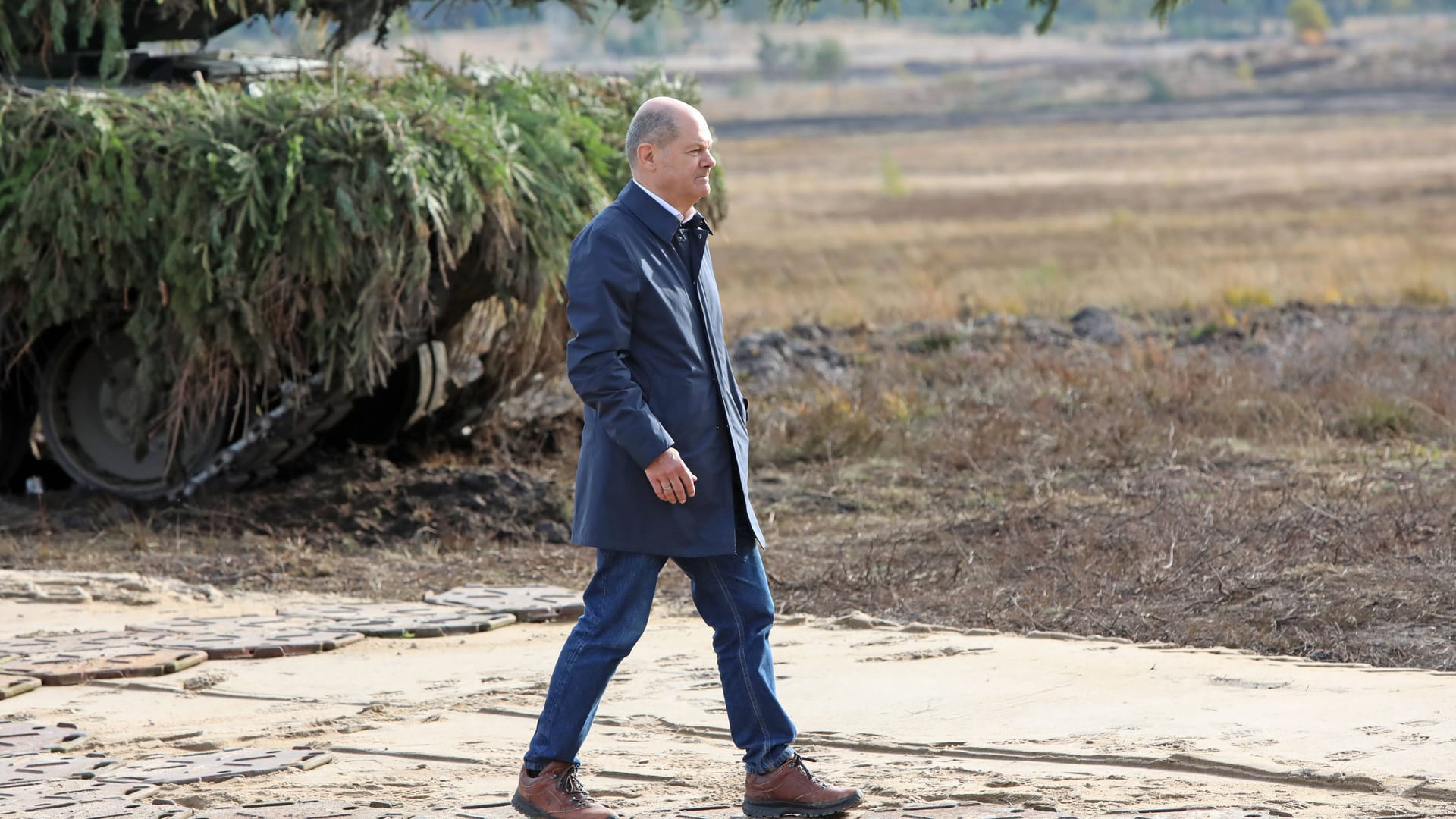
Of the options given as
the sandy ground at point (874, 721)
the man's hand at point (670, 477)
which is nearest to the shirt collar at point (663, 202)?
the man's hand at point (670, 477)

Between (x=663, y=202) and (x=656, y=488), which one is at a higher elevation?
(x=663, y=202)

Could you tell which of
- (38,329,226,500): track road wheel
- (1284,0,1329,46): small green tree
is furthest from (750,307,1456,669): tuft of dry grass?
(1284,0,1329,46): small green tree

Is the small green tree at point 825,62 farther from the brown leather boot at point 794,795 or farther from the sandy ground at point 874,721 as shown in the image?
the brown leather boot at point 794,795

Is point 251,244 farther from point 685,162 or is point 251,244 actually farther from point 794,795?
point 794,795

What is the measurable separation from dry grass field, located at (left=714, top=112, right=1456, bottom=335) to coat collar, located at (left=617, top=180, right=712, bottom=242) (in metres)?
5.39

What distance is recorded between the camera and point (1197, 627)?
6.61m

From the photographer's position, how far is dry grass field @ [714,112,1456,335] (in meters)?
20.8

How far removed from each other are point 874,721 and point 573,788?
1.22 m

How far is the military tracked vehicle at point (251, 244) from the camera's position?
921 centimetres

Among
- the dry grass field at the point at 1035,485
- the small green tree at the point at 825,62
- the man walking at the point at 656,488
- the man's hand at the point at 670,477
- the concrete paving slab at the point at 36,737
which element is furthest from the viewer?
the small green tree at the point at 825,62

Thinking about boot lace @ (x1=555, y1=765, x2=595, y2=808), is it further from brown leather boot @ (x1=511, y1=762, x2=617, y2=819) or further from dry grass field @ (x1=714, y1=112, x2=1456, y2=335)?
dry grass field @ (x1=714, y1=112, x2=1456, y2=335)

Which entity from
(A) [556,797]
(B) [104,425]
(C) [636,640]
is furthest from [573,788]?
(B) [104,425]

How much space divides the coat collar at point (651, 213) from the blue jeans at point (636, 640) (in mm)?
749

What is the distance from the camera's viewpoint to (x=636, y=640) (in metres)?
4.63
